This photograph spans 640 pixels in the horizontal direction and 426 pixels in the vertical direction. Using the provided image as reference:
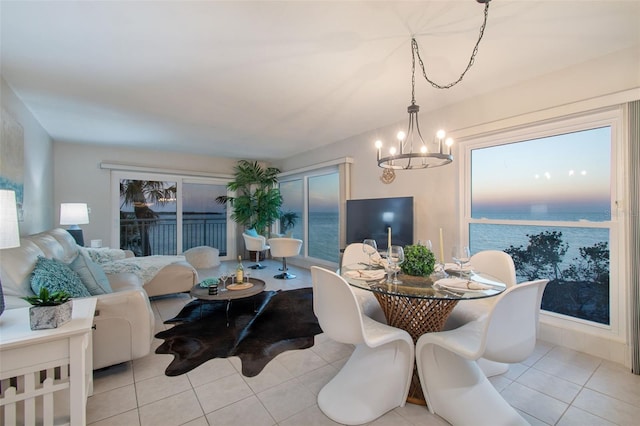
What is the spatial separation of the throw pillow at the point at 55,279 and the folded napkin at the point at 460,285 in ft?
8.50

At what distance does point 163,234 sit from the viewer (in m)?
6.13

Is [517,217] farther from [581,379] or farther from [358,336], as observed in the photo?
[358,336]

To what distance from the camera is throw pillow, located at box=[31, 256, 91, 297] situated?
5.88 ft

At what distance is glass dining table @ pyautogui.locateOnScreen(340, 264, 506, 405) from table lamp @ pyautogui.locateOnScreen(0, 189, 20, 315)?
1912 millimetres

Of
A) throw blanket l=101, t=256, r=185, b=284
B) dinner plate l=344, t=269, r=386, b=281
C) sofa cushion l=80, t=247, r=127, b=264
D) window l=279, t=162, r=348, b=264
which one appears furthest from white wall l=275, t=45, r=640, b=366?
sofa cushion l=80, t=247, r=127, b=264

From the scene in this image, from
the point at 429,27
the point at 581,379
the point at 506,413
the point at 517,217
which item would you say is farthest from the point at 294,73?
the point at 581,379

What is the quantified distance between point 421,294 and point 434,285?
237mm

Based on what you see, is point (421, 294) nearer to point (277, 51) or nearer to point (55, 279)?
point (277, 51)

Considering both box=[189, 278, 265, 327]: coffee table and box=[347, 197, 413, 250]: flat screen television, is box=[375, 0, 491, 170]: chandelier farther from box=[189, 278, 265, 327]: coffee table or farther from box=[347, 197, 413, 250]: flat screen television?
box=[189, 278, 265, 327]: coffee table

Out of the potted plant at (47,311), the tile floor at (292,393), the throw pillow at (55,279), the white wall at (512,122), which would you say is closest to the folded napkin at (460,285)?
the tile floor at (292,393)

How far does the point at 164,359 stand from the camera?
232 centimetres

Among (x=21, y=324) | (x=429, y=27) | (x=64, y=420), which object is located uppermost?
(x=429, y=27)

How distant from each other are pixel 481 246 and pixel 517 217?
0.51m

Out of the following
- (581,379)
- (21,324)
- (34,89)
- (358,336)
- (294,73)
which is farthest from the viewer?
(34,89)
